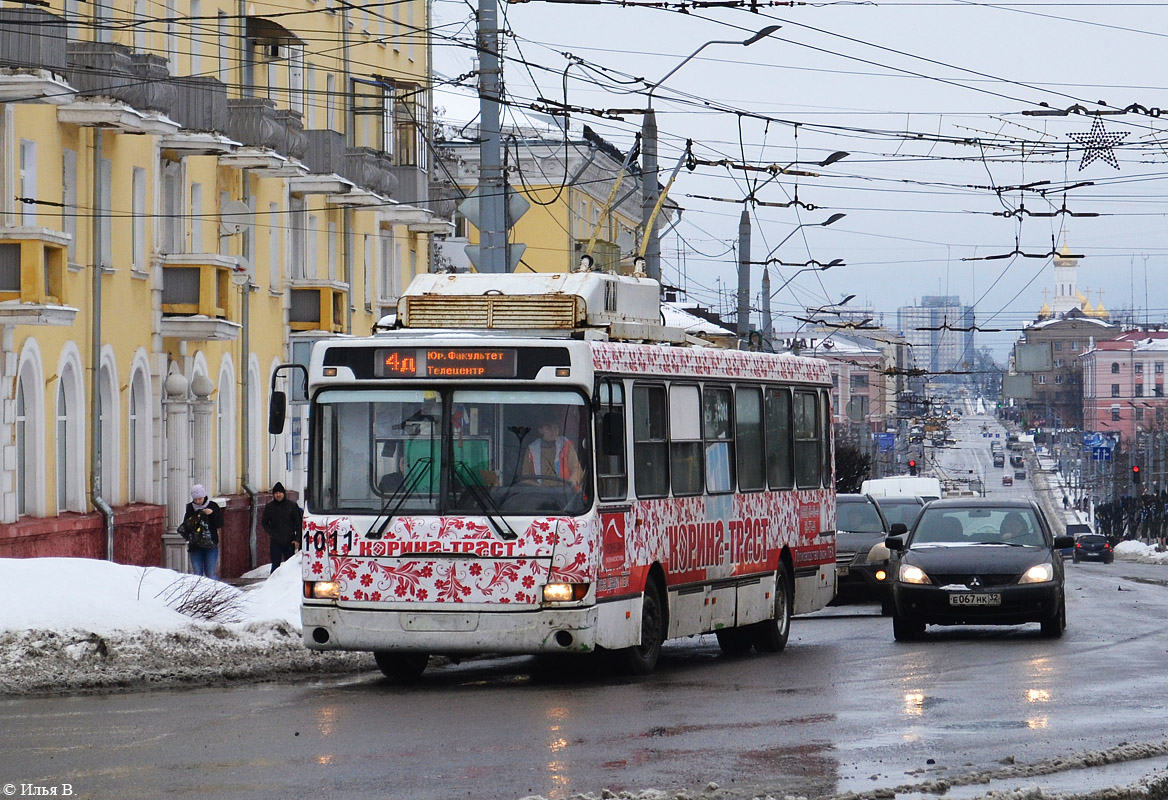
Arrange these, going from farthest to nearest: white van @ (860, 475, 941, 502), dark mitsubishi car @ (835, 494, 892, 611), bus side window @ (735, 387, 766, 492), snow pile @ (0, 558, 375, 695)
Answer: white van @ (860, 475, 941, 502)
dark mitsubishi car @ (835, 494, 892, 611)
bus side window @ (735, 387, 766, 492)
snow pile @ (0, 558, 375, 695)

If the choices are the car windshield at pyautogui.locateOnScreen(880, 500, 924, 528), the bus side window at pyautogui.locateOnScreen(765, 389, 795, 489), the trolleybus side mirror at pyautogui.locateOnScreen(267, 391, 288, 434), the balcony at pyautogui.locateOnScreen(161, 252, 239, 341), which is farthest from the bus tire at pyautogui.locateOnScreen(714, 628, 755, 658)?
the balcony at pyautogui.locateOnScreen(161, 252, 239, 341)

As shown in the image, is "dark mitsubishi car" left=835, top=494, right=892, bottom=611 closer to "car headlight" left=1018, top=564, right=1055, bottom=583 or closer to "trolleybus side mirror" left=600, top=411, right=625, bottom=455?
"car headlight" left=1018, top=564, right=1055, bottom=583

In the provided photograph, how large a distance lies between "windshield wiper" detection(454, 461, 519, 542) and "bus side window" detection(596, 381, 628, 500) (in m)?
0.76

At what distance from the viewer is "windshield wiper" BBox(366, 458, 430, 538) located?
47.9 ft

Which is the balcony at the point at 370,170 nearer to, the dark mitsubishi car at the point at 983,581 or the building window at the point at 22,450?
the building window at the point at 22,450

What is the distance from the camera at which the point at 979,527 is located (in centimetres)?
2128

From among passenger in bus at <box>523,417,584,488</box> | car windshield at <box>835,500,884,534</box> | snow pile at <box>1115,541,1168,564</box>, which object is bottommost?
snow pile at <box>1115,541,1168,564</box>

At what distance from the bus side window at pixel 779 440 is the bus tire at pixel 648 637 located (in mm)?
3142

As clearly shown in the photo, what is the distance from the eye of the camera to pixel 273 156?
34625mm

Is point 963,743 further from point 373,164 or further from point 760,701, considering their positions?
point 373,164

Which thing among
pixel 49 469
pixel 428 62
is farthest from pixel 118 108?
pixel 428 62

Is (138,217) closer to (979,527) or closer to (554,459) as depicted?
(979,527)

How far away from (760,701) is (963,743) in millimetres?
2615

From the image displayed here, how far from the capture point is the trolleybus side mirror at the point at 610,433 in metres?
14.7
